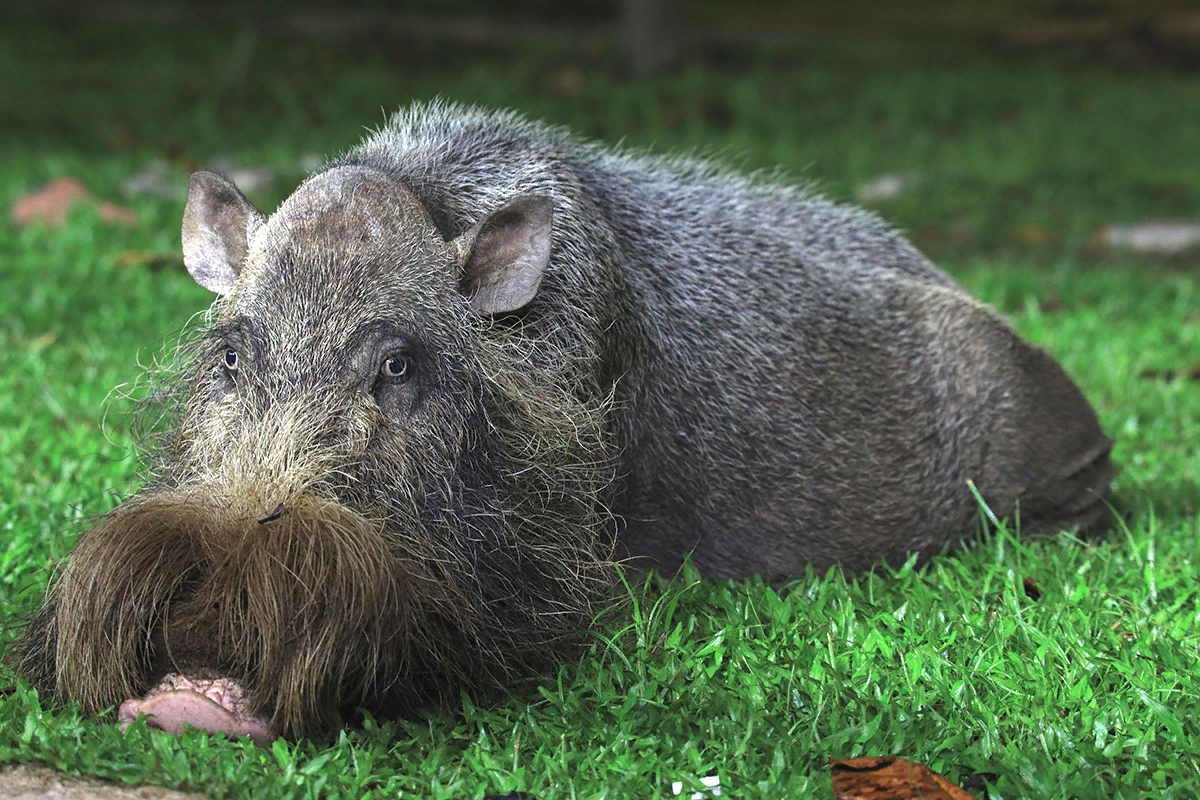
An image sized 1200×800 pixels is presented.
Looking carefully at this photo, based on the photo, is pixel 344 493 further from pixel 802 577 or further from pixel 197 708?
pixel 802 577

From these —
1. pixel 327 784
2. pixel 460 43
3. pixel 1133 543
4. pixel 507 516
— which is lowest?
pixel 1133 543

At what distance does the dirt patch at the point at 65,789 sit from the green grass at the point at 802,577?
3cm

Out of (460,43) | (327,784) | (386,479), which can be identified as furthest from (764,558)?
(460,43)

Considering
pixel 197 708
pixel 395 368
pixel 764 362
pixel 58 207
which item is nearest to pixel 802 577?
pixel 764 362

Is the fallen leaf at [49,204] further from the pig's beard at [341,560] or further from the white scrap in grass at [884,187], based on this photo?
the white scrap in grass at [884,187]

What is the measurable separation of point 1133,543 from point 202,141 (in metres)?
7.20

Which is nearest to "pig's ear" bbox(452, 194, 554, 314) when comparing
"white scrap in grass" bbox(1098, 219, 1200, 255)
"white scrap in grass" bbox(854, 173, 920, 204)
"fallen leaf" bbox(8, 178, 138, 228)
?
"fallen leaf" bbox(8, 178, 138, 228)

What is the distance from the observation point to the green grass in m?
2.68

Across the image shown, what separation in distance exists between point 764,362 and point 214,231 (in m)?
1.48

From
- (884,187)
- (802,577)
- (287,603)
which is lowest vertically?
(802,577)

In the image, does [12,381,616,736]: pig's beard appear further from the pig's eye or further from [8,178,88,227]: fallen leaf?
[8,178,88,227]: fallen leaf

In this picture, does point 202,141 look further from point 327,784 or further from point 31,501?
point 327,784

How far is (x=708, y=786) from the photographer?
261 cm

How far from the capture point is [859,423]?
13.0 ft
